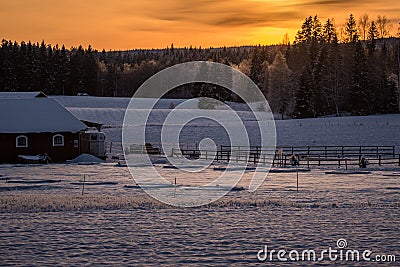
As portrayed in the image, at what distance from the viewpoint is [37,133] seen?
42812 mm

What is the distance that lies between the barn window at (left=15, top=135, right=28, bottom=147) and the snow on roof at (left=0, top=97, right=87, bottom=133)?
1.33 feet

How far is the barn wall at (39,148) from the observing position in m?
42.0

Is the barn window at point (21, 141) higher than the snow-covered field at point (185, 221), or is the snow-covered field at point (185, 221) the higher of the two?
the barn window at point (21, 141)

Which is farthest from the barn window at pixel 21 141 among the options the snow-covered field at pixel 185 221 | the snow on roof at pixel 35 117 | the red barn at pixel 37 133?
the snow-covered field at pixel 185 221

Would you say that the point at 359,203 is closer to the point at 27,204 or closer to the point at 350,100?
the point at 27,204

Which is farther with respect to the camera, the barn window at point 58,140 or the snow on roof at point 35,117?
the barn window at point 58,140

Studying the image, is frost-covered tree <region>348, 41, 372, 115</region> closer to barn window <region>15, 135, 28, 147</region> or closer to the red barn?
the red barn

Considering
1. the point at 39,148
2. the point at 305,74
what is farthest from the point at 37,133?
the point at 305,74

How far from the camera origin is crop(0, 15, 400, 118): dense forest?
77438 millimetres

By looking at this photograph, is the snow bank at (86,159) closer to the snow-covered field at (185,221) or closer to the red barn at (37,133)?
the red barn at (37,133)

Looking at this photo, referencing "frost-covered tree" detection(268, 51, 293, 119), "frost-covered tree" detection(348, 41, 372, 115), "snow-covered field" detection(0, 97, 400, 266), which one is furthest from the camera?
"frost-covered tree" detection(268, 51, 293, 119)

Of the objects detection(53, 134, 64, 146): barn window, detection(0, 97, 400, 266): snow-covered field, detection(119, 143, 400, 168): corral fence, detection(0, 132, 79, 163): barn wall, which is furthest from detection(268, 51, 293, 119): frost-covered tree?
detection(0, 97, 400, 266): snow-covered field

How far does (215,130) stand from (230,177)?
3721 cm

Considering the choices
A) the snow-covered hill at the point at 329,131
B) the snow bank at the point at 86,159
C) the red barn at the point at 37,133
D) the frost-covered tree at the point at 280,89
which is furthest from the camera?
the frost-covered tree at the point at 280,89
